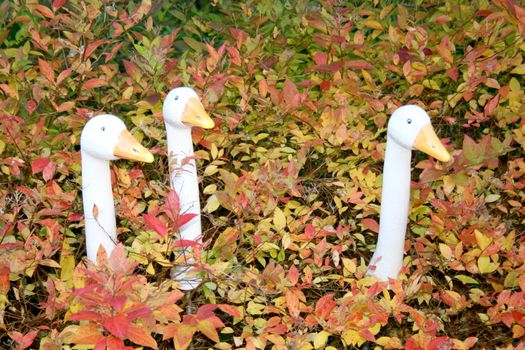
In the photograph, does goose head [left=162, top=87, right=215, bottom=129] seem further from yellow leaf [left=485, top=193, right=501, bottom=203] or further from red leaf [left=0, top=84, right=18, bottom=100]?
yellow leaf [left=485, top=193, right=501, bottom=203]

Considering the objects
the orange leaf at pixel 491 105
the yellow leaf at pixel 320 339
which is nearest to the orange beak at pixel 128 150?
the yellow leaf at pixel 320 339

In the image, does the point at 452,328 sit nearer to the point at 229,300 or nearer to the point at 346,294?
the point at 346,294

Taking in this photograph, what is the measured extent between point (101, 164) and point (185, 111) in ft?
0.74

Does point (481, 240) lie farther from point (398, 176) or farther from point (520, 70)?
point (520, 70)

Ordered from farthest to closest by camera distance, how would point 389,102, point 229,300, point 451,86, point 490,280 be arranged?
1. point 451,86
2. point 389,102
3. point 490,280
4. point 229,300

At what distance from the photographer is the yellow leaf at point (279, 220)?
2.09 m

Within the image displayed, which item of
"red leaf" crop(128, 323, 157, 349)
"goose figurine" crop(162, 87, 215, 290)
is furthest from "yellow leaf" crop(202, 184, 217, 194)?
"red leaf" crop(128, 323, 157, 349)

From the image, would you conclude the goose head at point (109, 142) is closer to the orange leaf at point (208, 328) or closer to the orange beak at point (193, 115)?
the orange beak at point (193, 115)

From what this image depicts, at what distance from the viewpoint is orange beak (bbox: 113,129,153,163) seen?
71.5 inches

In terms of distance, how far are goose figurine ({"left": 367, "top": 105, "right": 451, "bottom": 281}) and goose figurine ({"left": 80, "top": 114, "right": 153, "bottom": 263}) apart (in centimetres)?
55

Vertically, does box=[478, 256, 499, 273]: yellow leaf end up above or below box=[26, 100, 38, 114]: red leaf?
below

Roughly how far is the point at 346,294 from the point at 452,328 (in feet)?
0.89

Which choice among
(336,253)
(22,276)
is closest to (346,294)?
(336,253)

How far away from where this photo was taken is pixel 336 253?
205cm
